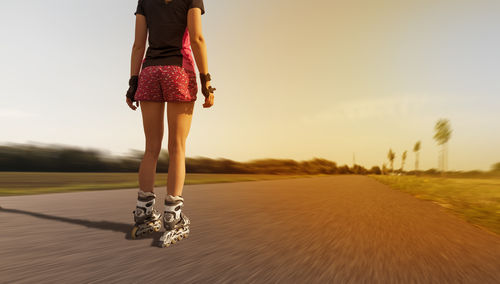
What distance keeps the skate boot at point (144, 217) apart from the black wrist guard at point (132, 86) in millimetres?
988

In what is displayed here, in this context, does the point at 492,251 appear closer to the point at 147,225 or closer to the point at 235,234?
the point at 235,234

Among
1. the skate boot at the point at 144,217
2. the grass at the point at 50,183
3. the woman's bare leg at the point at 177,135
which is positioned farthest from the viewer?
the grass at the point at 50,183

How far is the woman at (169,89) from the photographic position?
3553 millimetres

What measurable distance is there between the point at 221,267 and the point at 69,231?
6.89 ft

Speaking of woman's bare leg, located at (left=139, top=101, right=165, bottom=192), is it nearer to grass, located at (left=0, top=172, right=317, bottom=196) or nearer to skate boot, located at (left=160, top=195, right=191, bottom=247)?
skate boot, located at (left=160, top=195, right=191, bottom=247)

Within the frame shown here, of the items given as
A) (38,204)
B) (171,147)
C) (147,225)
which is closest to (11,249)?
(147,225)

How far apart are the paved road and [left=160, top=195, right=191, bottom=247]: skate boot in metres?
0.10

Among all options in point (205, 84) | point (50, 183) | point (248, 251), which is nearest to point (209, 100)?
point (205, 84)

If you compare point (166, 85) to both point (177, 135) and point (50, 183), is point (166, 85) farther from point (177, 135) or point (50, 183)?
point (50, 183)

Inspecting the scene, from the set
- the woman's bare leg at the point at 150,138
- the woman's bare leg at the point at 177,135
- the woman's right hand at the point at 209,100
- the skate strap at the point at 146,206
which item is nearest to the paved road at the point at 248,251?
the skate strap at the point at 146,206

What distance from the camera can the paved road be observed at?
2387 millimetres

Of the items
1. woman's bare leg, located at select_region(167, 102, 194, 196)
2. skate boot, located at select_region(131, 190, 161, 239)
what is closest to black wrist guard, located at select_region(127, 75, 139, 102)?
woman's bare leg, located at select_region(167, 102, 194, 196)

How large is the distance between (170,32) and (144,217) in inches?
71.7

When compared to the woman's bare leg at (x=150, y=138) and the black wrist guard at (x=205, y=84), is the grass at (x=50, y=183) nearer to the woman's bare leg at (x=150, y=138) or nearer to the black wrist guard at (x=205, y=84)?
the woman's bare leg at (x=150, y=138)
